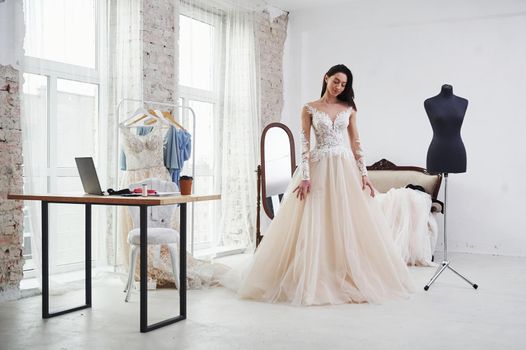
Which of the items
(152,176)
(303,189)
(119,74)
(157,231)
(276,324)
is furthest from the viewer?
(119,74)

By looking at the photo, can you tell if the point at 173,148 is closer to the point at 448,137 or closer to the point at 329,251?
the point at 329,251

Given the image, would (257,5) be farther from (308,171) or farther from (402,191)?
(308,171)

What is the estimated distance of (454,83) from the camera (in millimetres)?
6984

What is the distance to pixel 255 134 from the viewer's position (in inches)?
277

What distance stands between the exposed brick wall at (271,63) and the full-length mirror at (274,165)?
2.88 ft

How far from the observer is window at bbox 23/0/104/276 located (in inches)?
173

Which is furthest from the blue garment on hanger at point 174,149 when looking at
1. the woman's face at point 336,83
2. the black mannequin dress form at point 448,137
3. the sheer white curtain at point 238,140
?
the black mannequin dress form at point 448,137

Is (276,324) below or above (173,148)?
below

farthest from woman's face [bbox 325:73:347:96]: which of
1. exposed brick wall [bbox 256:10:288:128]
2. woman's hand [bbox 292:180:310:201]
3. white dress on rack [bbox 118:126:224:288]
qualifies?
exposed brick wall [bbox 256:10:288:128]

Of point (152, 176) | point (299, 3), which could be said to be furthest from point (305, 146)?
point (299, 3)

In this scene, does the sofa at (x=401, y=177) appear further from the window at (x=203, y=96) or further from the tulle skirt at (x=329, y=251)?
the tulle skirt at (x=329, y=251)

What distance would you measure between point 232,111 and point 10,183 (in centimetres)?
306

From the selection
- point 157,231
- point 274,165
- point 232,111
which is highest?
point 232,111

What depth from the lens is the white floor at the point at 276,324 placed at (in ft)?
10.2
